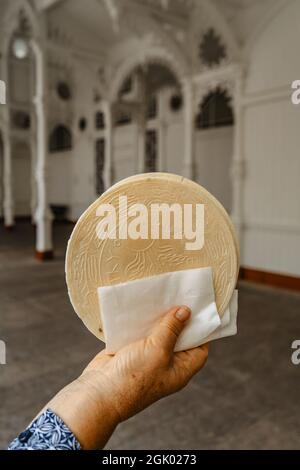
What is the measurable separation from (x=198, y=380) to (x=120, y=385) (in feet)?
4.60

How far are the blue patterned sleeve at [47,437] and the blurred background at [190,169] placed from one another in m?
0.35

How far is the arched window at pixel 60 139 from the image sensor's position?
826 cm

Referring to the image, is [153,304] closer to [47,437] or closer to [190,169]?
[47,437]

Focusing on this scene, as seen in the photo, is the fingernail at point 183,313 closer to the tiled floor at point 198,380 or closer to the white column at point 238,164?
the tiled floor at point 198,380

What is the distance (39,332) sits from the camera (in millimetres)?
2301

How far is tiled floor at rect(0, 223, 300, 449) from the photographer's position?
1.34 meters

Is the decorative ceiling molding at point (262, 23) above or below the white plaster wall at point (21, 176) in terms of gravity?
above

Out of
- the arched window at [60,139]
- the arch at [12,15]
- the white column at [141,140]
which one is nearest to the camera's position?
the arch at [12,15]

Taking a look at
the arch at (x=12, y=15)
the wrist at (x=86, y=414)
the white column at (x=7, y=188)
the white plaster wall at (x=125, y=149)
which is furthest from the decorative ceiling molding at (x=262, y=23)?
the white column at (x=7, y=188)
